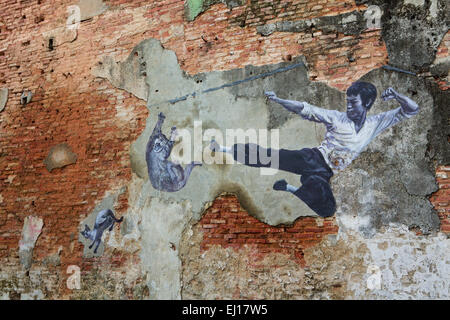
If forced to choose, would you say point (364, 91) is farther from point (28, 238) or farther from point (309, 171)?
point (28, 238)

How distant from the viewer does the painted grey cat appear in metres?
4.54

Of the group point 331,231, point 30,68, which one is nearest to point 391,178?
point 331,231

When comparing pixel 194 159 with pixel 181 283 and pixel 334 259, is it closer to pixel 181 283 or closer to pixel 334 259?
pixel 181 283

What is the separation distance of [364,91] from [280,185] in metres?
1.25

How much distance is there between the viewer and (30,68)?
554cm

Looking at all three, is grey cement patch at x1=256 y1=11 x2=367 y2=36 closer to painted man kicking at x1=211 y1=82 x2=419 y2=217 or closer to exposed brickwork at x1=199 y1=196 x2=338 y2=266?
painted man kicking at x1=211 y1=82 x2=419 y2=217

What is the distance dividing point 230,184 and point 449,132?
2.16 meters

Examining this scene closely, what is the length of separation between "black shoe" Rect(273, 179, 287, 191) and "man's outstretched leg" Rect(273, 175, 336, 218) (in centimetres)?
3

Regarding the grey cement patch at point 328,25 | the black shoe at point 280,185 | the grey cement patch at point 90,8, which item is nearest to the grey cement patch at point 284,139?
the black shoe at point 280,185

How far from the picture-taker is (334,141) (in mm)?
3998

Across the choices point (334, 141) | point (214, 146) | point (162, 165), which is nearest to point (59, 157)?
point (162, 165)

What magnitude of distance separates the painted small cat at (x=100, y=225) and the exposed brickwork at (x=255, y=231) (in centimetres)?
118

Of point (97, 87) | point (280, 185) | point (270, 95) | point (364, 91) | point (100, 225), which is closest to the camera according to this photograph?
point (364, 91)

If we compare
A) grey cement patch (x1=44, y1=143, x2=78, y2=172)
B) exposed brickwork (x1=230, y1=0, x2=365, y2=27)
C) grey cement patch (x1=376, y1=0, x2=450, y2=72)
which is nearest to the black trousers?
grey cement patch (x1=376, y1=0, x2=450, y2=72)
